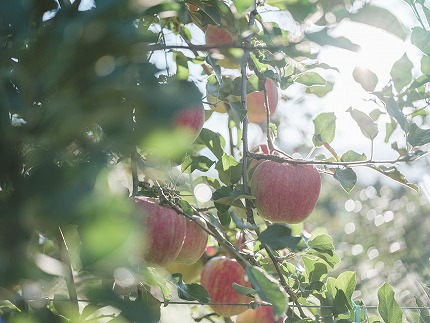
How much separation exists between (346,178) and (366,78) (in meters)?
0.15

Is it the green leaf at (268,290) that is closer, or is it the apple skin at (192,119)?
the green leaf at (268,290)

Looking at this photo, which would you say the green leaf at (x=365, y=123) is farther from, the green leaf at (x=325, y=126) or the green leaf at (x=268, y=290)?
the green leaf at (x=268, y=290)

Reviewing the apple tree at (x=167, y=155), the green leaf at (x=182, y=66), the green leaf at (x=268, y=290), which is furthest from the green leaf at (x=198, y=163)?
the green leaf at (x=268, y=290)

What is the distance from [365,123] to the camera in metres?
0.86

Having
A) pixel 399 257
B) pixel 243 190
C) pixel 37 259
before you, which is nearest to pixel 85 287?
pixel 37 259

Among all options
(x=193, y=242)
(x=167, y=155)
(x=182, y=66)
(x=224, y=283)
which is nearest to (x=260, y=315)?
(x=224, y=283)

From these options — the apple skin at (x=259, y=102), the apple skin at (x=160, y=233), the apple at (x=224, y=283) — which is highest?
the apple skin at (x=160, y=233)

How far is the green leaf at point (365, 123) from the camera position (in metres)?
0.86

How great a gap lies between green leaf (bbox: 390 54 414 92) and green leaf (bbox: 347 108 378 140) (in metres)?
0.08

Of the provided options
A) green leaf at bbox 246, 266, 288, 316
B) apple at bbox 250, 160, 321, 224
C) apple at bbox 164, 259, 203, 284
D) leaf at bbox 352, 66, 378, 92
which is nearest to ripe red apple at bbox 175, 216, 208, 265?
apple at bbox 250, 160, 321, 224

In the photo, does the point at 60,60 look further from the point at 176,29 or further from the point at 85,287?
the point at 176,29

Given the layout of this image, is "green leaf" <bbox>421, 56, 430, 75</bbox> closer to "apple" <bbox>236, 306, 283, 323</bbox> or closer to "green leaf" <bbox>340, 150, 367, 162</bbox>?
"green leaf" <bbox>340, 150, 367, 162</bbox>

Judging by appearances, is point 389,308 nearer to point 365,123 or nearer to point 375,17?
point 365,123

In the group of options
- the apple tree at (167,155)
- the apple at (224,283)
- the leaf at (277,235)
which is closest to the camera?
the apple tree at (167,155)
